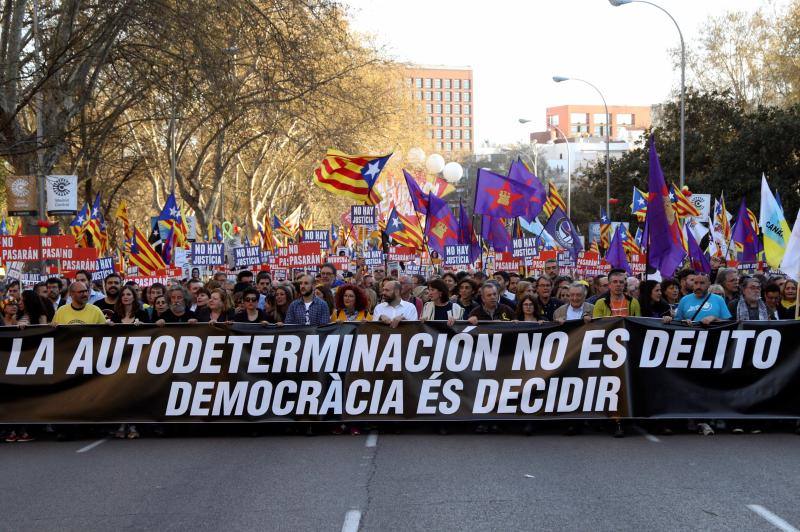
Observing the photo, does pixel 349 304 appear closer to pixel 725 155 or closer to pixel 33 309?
pixel 33 309

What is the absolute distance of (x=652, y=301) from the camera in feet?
42.0

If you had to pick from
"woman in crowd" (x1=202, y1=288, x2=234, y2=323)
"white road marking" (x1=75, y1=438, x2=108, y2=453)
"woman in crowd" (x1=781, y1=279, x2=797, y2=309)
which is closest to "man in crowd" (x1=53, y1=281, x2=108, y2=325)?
"woman in crowd" (x1=202, y1=288, x2=234, y2=323)

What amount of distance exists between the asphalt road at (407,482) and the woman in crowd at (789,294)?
2002 mm

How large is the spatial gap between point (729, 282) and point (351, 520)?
26.6 ft

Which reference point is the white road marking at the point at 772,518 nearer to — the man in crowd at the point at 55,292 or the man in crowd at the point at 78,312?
the man in crowd at the point at 78,312

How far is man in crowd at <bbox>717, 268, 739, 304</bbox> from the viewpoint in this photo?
1418 cm

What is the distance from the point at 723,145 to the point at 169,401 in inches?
1475

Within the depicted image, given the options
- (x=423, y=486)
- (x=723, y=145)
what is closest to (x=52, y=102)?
(x=423, y=486)

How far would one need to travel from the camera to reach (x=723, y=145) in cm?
4522

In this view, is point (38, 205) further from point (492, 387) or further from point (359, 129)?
point (359, 129)

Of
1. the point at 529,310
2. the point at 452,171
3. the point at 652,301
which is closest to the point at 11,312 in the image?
the point at 529,310

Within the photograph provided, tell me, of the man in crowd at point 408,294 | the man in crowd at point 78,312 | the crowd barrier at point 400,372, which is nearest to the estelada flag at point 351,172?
the man in crowd at point 408,294

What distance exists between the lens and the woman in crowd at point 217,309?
11852 millimetres

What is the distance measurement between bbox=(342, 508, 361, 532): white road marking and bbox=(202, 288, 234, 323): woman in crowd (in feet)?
13.8
